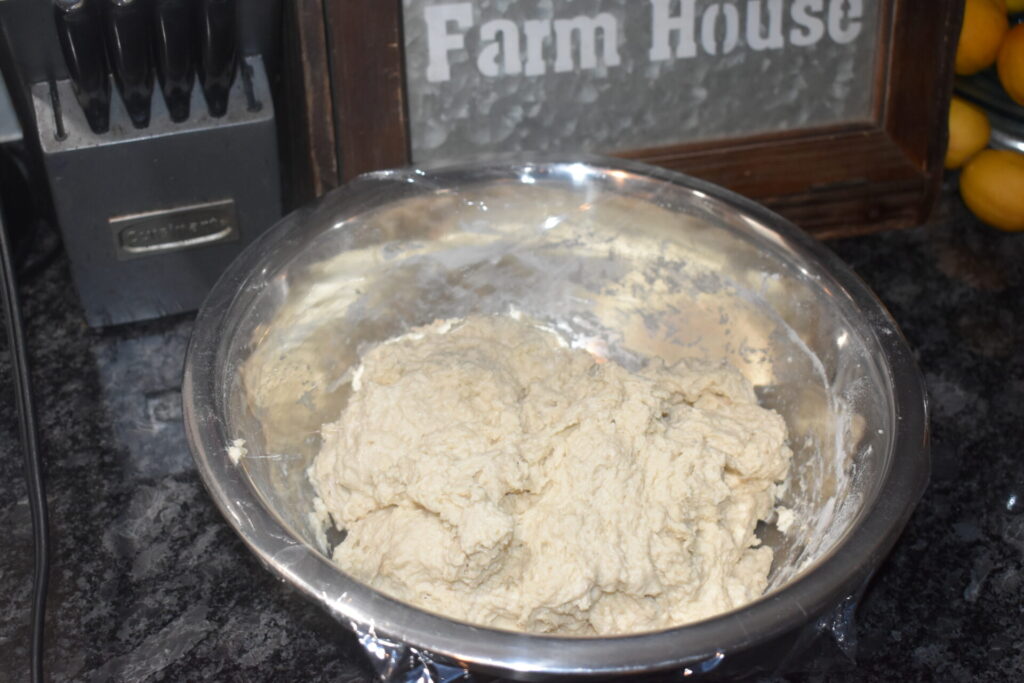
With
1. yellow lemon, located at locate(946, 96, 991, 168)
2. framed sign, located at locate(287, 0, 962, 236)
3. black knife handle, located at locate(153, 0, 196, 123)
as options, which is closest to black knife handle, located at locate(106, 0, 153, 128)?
black knife handle, located at locate(153, 0, 196, 123)

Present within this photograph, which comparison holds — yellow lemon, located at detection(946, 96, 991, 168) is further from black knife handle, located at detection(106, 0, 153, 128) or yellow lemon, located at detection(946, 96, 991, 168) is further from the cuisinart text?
black knife handle, located at detection(106, 0, 153, 128)

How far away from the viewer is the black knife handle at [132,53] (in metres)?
0.83

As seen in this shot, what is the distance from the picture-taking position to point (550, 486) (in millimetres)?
839

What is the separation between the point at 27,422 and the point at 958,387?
2.92 ft

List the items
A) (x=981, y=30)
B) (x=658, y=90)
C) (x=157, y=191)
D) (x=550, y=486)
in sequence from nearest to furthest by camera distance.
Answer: (x=550, y=486) → (x=157, y=191) → (x=658, y=90) → (x=981, y=30)

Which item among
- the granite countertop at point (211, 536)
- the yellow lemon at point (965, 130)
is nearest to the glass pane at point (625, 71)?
the yellow lemon at point (965, 130)

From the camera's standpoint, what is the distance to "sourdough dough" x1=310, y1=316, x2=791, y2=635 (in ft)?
2.57

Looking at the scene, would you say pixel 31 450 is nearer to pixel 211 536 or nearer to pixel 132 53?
pixel 211 536

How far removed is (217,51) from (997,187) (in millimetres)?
852

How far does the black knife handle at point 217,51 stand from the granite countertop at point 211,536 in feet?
0.89

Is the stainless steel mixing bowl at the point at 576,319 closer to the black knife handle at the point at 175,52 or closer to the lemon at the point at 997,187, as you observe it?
the black knife handle at the point at 175,52

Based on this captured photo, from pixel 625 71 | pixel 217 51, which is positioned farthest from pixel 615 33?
pixel 217 51

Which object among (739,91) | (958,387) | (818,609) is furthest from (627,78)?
(818,609)

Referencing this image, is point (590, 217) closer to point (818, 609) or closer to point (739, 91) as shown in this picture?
point (739, 91)
